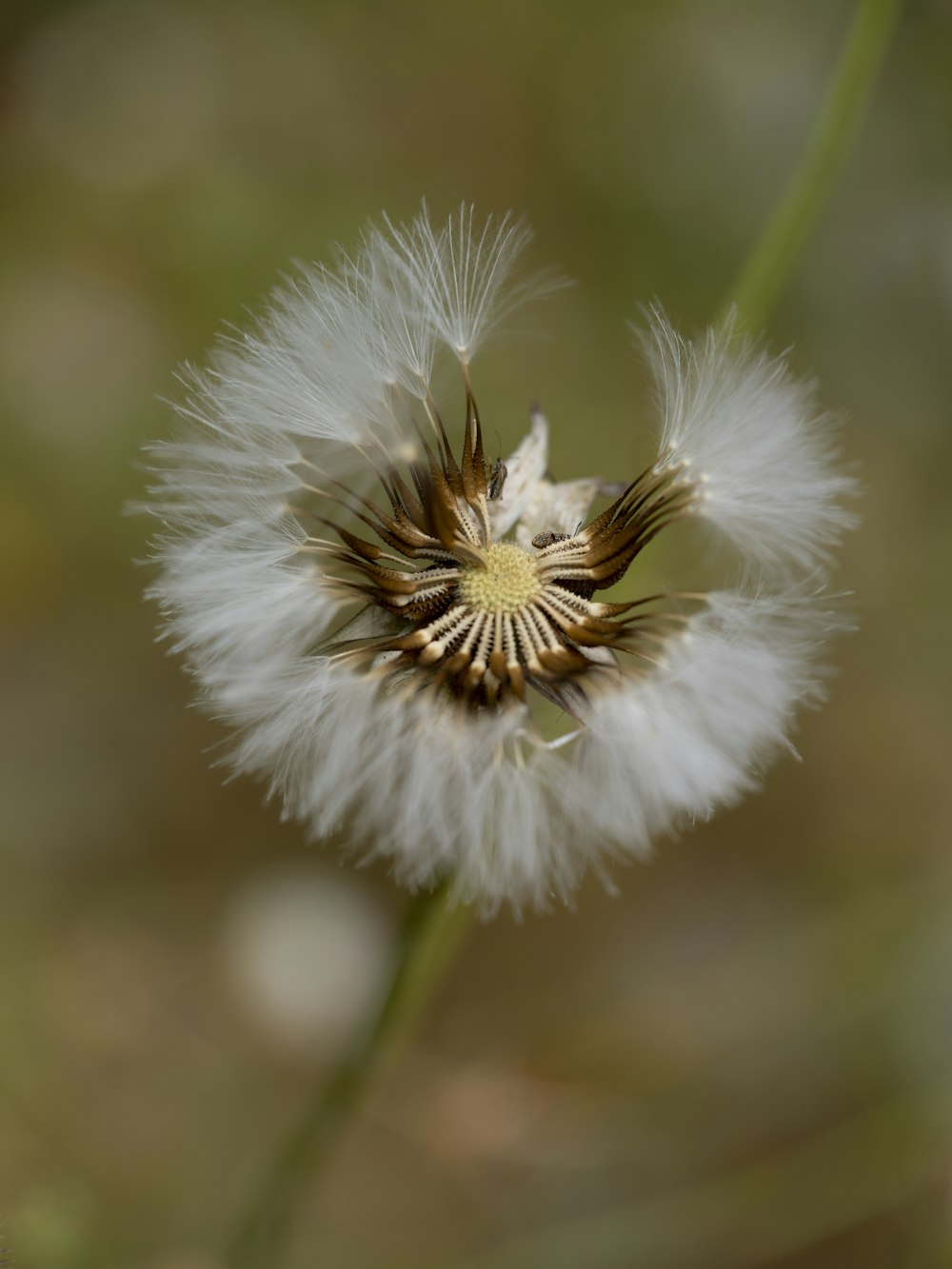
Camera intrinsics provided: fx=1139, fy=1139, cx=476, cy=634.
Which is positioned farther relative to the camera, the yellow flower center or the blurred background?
the blurred background

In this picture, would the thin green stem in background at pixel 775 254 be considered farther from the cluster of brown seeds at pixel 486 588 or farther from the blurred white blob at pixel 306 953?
the blurred white blob at pixel 306 953

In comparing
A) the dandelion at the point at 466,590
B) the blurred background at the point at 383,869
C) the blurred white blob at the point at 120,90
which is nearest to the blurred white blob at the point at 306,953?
the blurred background at the point at 383,869

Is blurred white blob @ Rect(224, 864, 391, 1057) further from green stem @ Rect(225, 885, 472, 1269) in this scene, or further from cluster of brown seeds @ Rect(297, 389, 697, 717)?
cluster of brown seeds @ Rect(297, 389, 697, 717)

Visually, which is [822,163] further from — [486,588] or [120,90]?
[120,90]

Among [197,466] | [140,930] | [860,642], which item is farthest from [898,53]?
[140,930]

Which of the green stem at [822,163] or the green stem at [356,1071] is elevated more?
the green stem at [822,163]

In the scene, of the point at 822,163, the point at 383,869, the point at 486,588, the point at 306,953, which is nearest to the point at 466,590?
the point at 486,588

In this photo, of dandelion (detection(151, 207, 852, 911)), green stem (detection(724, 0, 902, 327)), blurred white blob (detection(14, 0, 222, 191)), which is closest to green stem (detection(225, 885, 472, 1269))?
dandelion (detection(151, 207, 852, 911))
